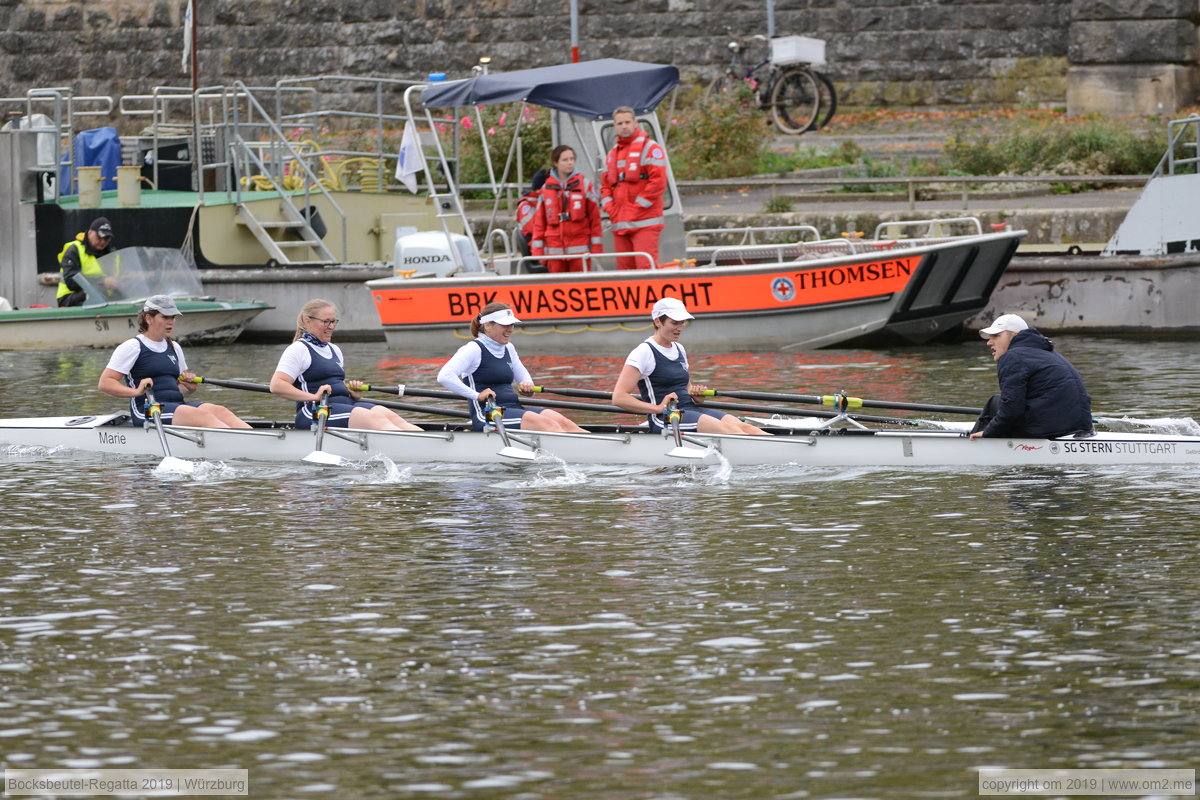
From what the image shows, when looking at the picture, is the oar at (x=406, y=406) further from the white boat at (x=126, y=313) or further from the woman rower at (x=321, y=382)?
the white boat at (x=126, y=313)

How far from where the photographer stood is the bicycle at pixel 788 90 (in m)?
29.0

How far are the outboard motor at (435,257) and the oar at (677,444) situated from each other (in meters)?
9.25

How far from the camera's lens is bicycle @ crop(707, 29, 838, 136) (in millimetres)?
29000

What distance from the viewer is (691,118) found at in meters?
27.6

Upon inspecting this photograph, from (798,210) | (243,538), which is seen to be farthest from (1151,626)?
(798,210)

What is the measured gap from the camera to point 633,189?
19828mm


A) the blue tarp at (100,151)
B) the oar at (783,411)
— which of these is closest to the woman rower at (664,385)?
the oar at (783,411)

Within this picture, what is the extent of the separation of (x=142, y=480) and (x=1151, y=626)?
23.9 ft

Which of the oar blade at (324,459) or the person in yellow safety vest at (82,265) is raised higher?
the person in yellow safety vest at (82,265)

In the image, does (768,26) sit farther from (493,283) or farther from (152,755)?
(152,755)

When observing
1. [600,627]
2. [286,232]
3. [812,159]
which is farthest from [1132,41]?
[600,627]

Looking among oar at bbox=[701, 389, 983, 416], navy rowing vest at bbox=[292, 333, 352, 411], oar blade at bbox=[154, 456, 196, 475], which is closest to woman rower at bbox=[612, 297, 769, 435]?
oar at bbox=[701, 389, 983, 416]
